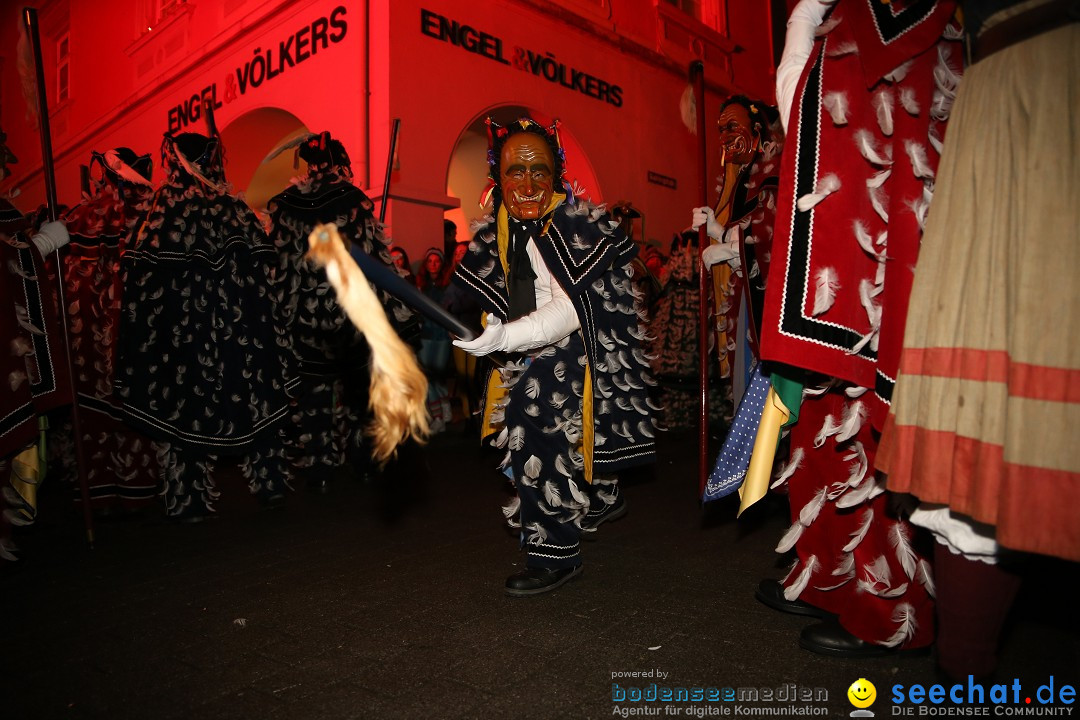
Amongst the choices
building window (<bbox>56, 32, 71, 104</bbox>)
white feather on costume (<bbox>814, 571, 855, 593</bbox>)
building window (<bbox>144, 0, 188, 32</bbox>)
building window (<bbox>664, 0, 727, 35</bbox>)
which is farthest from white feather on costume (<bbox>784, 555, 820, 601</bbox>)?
building window (<bbox>56, 32, 71, 104</bbox>)

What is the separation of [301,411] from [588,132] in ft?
27.2

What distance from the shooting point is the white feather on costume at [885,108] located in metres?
1.93

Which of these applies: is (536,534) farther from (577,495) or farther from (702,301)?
(702,301)

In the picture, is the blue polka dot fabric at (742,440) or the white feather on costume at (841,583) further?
the blue polka dot fabric at (742,440)

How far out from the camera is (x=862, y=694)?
6.33 feet

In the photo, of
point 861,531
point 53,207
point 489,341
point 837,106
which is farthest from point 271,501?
point 837,106

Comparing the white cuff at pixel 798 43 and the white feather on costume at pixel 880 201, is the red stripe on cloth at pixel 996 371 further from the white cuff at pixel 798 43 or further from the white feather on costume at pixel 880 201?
the white cuff at pixel 798 43

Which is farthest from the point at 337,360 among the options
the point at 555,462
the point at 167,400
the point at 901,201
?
the point at 901,201

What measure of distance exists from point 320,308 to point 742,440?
3.72 m

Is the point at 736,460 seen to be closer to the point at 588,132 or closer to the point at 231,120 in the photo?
the point at 588,132

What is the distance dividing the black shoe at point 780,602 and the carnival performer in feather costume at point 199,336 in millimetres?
3299

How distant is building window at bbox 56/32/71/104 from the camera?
17641 mm

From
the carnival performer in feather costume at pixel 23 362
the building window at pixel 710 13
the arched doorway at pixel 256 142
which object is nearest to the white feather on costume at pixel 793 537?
the carnival performer in feather costume at pixel 23 362

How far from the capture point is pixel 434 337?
328 inches
